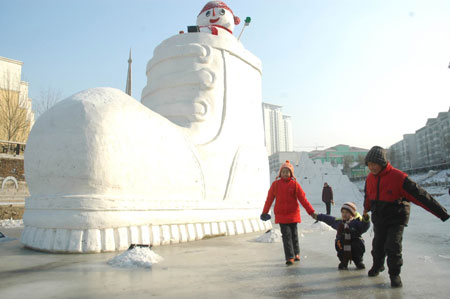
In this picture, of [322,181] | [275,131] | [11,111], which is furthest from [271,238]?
[275,131]

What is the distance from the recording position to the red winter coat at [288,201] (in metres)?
3.44

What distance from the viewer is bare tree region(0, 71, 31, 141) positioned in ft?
A: 58.7

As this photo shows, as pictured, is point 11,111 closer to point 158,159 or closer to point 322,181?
point 158,159

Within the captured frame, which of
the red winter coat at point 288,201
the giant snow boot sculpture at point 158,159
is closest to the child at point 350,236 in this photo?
the red winter coat at point 288,201

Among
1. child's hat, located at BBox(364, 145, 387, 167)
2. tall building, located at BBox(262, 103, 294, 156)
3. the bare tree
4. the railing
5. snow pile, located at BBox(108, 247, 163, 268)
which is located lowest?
snow pile, located at BBox(108, 247, 163, 268)

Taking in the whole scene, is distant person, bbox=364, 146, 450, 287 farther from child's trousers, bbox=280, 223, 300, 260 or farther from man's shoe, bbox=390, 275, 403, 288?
child's trousers, bbox=280, 223, 300, 260

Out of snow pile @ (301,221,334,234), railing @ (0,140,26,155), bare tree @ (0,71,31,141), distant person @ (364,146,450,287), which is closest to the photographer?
distant person @ (364,146,450,287)

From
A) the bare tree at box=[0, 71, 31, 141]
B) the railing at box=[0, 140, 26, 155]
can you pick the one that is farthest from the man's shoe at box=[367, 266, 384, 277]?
the bare tree at box=[0, 71, 31, 141]

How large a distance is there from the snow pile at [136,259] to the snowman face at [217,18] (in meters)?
5.21

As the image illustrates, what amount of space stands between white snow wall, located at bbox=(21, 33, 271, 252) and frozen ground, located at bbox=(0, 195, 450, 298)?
0.41 meters

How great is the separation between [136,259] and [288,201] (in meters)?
1.57

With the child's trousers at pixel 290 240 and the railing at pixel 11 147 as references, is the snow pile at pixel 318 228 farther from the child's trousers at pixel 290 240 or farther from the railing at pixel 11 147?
the railing at pixel 11 147

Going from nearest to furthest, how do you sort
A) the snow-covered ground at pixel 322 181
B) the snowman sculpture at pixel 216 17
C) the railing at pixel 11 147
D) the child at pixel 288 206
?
the child at pixel 288 206 → the snowman sculpture at pixel 216 17 → the railing at pixel 11 147 → the snow-covered ground at pixel 322 181

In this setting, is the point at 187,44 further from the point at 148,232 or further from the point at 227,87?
the point at 148,232
